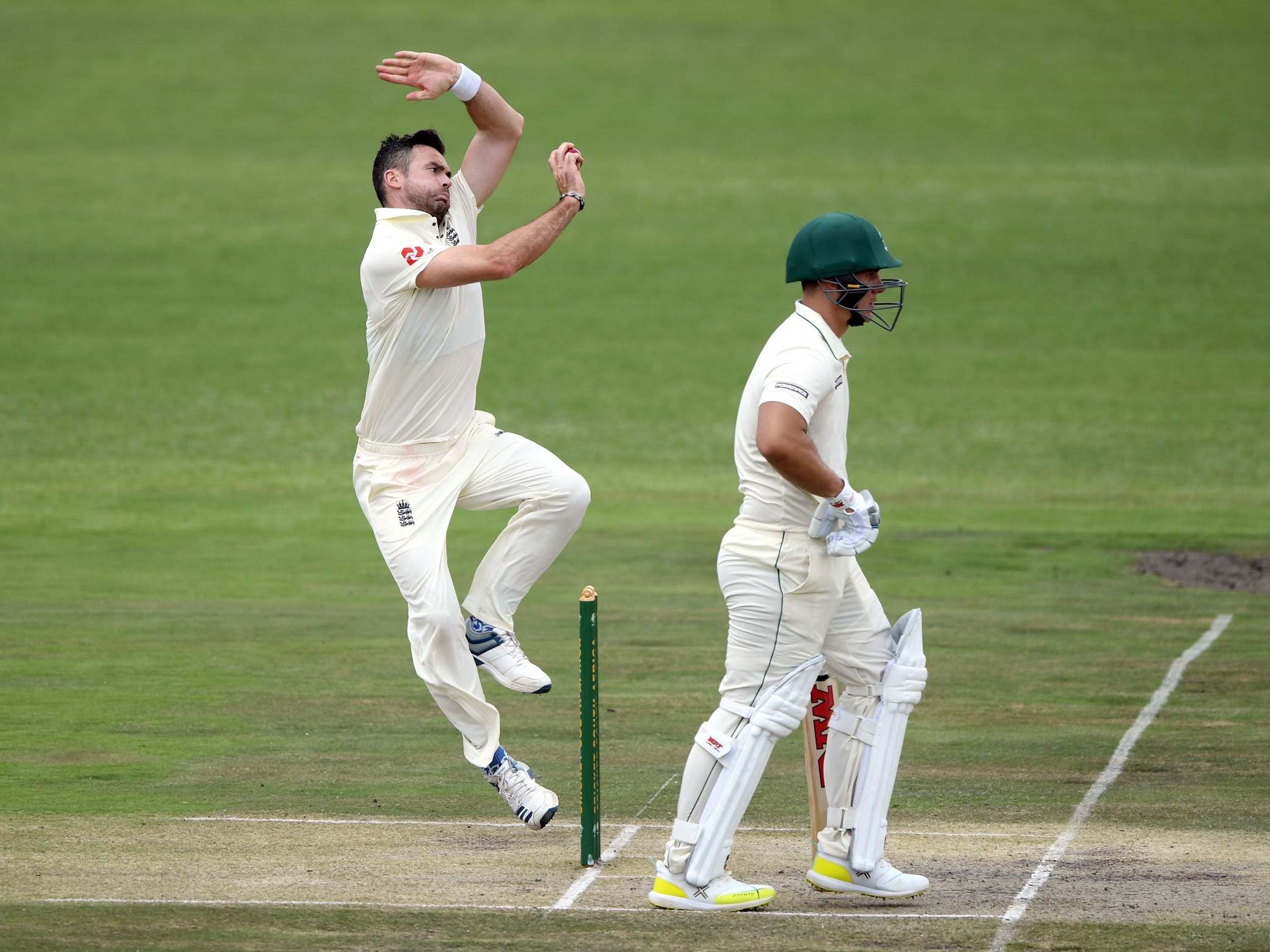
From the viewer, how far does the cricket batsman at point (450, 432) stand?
7.29m

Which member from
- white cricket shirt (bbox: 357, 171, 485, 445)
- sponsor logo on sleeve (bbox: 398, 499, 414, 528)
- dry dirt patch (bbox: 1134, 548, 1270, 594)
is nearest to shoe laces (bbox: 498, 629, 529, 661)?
sponsor logo on sleeve (bbox: 398, 499, 414, 528)

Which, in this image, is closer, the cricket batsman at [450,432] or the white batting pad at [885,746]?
the white batting pad at [885,746]

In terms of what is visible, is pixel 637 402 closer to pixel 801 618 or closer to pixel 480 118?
pixel 480 118

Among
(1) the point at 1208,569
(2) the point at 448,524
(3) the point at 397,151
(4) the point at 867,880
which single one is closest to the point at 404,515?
(2) the point at 448,524

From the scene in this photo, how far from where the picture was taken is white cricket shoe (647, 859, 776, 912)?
6434 millimetres

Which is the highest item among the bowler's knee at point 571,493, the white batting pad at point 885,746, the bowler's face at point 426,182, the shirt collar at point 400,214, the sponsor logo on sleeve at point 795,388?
the bowler's face at point 426,182

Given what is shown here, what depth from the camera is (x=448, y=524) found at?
7.63m

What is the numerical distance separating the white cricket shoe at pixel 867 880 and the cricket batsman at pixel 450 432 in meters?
1.13

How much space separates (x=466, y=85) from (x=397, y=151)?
18.6 inches

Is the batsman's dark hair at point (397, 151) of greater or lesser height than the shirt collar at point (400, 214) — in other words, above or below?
above

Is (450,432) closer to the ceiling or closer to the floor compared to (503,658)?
closer to the ceiling

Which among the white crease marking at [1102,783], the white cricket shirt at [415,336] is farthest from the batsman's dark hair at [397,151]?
the white crease marking at [1102,783]

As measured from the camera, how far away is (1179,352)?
2495 cm

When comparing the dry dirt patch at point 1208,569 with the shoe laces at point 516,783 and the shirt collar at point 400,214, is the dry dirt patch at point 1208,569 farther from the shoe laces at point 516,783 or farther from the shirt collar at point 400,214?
the shirt collar at point 400,214
